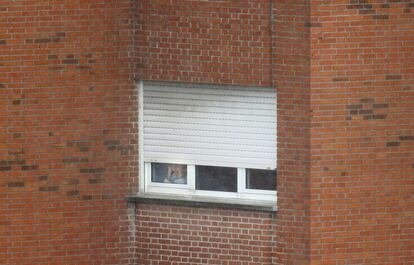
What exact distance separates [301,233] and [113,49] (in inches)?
134

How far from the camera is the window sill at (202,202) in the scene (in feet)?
51.3

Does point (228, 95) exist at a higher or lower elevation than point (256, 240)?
higher

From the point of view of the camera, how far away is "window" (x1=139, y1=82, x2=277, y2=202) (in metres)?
15.7

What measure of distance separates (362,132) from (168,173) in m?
2.79

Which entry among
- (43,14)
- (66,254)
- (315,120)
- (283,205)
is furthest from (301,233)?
(43,14)

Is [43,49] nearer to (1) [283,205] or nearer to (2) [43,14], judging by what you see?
(2) [43,14]

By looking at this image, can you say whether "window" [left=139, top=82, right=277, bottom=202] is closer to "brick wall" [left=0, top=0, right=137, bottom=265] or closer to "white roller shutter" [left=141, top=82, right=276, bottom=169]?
"white roller shutter" [left=141, top=82, right=276, bottom=169]

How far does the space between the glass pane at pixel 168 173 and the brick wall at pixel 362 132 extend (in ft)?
6.61

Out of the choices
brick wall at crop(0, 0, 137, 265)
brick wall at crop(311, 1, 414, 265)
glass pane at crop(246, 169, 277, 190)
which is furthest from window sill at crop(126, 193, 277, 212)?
brick wall at crop(311, 1, 414, 265)

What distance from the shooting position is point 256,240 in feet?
51.4

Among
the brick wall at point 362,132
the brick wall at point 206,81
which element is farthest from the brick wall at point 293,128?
the brick wall at point 362,132

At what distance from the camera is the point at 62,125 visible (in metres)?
16.0

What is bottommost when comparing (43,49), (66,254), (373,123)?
(66,254)

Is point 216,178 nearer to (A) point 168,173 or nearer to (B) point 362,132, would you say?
(A) point 168,173
